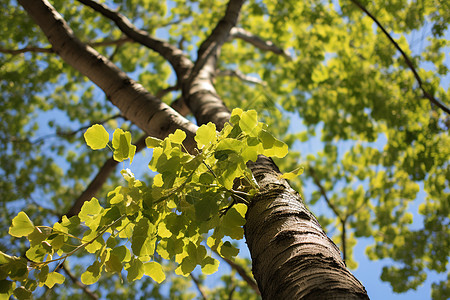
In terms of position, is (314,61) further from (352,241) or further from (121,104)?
(121,104)

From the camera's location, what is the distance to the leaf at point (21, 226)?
102 cm

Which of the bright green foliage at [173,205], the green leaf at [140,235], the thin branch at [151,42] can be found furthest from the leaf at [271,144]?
the thin branch at [151,42]

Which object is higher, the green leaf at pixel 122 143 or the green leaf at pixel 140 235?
the green leaf at pixel 122 143

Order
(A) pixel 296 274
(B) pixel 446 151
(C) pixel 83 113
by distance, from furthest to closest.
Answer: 1. (C) pixel 83 113
2. (B) pixel 446 151
3. (A) pixel 296 274

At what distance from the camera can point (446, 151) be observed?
3.76 m

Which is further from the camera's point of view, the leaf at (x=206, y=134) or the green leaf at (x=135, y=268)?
the green leaf at (x=135, y=268)

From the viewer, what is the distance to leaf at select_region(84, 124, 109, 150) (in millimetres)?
1175

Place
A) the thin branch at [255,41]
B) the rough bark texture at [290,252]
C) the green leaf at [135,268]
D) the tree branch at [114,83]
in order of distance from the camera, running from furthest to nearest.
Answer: the thin branch at [255,41]
the tree branch at [114,83]
the green leaf at [135,268]
the rough bark texture at [290,252]

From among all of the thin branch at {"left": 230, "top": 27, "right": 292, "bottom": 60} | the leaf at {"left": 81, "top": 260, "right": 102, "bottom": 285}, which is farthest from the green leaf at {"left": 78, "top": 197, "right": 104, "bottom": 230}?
the thin branch at {"left": 230, "top": 27, "right": 292, "bottom": 60}

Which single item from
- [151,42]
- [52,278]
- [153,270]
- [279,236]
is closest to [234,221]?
[279,236]

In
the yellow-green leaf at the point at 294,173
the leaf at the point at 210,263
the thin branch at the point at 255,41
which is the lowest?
the leaf at the point at 210,263

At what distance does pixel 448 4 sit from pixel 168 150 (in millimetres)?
3375

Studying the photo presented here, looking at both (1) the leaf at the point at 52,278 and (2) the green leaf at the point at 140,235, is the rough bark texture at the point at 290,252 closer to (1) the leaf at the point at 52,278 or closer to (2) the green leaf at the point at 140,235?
(2) the green leaf at the point at 140,235

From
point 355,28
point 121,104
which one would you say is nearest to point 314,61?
point 355,28
